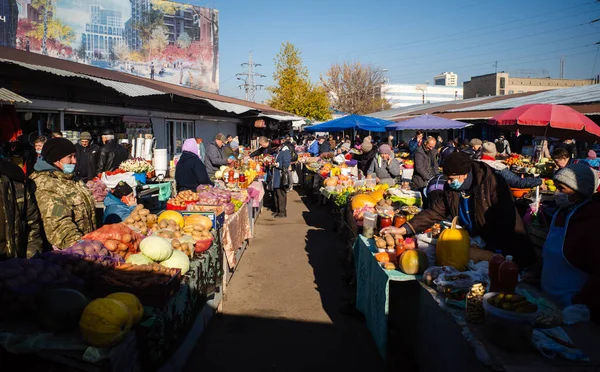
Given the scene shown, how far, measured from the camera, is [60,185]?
392cm

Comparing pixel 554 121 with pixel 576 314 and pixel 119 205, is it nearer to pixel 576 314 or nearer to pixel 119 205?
pixel 576 314

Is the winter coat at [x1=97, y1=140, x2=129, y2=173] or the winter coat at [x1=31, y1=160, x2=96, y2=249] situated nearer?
the winter coat at [x1=31, y1=160, x2=96, y2=249]

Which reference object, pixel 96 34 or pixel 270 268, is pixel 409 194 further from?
pixel 96 34

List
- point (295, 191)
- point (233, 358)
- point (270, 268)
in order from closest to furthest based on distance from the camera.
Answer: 1. point (233, 358)
2. point (270, 268)
3. point (295, 191)

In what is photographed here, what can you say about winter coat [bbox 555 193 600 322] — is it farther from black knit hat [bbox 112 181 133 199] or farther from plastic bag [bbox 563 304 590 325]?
black knit hat [bbox 112 181 133 199]

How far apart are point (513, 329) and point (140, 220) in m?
3.86

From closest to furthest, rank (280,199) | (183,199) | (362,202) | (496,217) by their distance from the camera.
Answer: (496,217) < (183,199) < (362,202) < (280,199)

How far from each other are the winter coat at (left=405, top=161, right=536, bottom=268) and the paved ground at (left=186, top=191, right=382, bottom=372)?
161 cm

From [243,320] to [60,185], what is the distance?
253 cm

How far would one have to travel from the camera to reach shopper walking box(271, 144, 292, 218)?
35.5 ft

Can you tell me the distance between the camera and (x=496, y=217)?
409 cm

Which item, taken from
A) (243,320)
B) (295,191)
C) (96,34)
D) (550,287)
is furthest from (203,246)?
(96,34)

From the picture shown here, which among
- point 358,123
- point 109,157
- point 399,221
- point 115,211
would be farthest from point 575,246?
point 358,123

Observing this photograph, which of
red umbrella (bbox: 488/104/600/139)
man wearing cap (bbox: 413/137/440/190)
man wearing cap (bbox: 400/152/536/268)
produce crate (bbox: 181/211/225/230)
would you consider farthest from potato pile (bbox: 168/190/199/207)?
red umbrella (bbox: 488/104/600/139)
